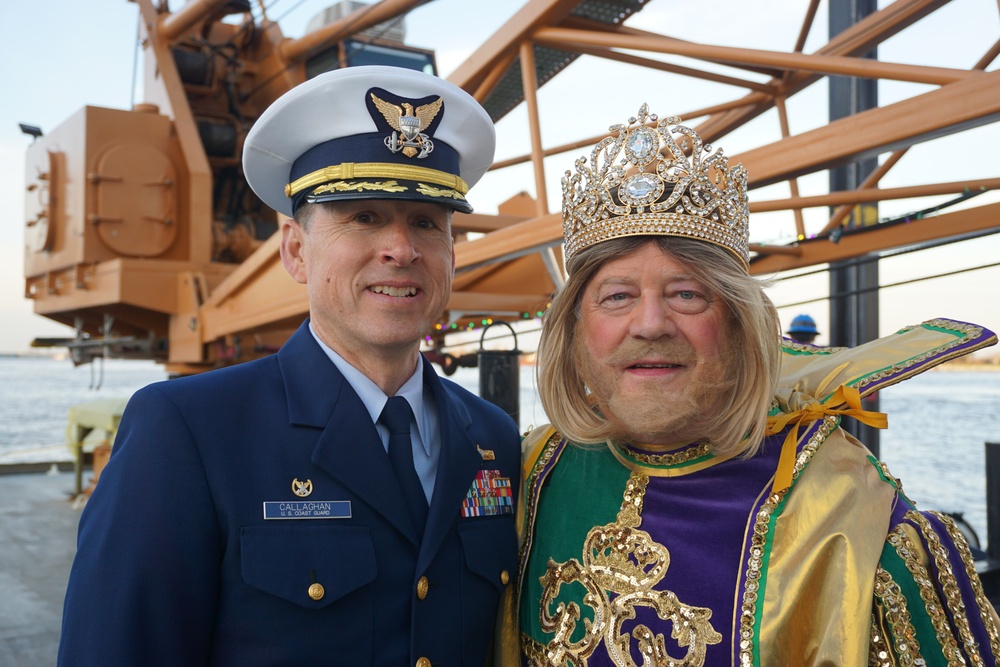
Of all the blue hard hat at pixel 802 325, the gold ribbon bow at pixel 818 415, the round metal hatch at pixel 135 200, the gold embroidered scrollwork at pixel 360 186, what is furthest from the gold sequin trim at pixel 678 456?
the round metal hatch at pixel 135 200

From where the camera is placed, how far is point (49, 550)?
7398mm

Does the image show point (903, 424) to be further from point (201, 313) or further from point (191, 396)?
point (191, 396)

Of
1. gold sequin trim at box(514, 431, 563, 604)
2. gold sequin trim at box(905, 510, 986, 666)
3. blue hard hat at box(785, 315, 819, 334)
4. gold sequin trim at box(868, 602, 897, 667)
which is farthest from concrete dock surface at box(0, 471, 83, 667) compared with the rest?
blue hard hat at box(785, 315, 819, 334)

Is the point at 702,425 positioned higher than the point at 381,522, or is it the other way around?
the point at 702,425

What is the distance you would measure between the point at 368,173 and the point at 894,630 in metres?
1.36

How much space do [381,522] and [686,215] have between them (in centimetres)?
96

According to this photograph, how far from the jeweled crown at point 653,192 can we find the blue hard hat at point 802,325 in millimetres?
6131

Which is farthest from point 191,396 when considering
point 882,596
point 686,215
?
point 882,596

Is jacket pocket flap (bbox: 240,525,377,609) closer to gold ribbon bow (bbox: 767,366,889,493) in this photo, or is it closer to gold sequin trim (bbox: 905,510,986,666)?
gold ribbon bow (bbox: 767,366,889,493)

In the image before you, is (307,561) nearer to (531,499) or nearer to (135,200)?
(531,499)

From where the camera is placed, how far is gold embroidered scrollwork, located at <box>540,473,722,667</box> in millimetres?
1738

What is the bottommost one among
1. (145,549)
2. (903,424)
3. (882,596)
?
(903,424)

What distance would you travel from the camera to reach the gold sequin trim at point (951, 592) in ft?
5.19

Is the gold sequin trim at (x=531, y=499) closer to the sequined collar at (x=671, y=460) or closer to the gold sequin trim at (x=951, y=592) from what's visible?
the sequined collar at (x=671, y=460)
